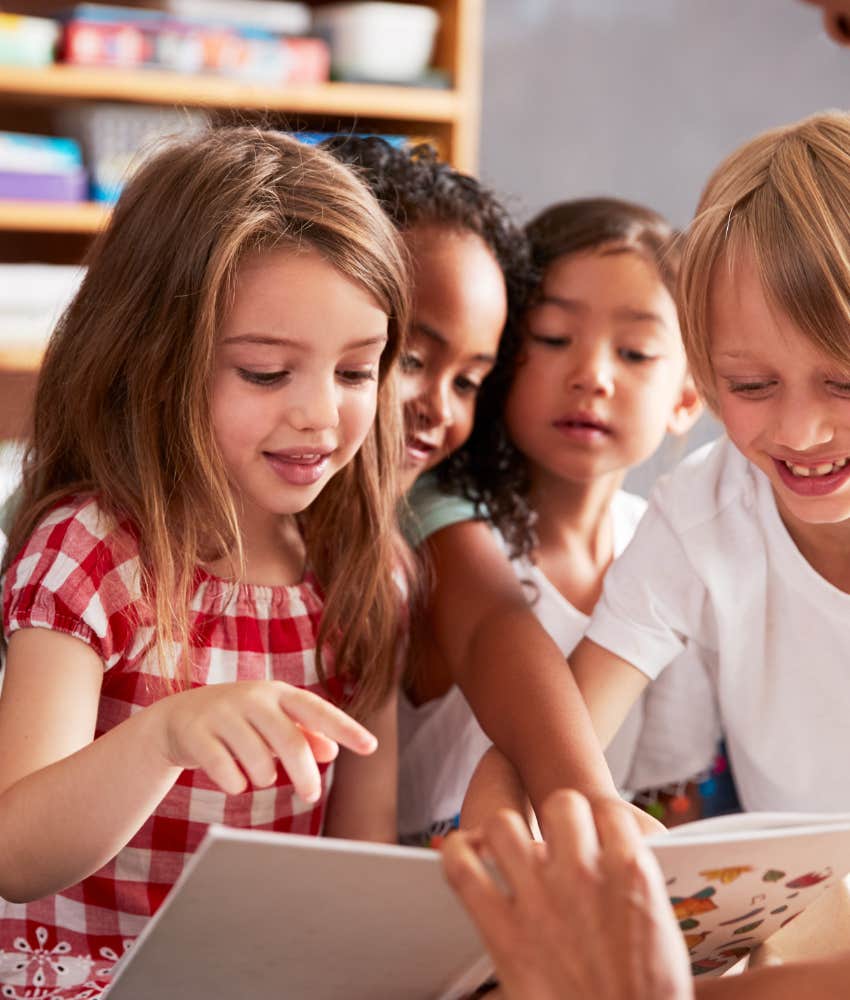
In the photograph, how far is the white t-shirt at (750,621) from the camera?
3.79 feet

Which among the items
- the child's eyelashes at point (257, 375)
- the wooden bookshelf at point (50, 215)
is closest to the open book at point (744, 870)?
the child's eyelashes at point (257, 375)

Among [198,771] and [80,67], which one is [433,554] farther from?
[80,67]

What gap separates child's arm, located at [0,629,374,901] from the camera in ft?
2.27

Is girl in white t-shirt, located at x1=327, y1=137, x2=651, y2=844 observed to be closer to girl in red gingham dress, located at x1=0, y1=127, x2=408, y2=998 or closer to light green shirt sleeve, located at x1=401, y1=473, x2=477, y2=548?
light green shirt sleeve, located at x1=401, y1=473, x2=477, y2=548

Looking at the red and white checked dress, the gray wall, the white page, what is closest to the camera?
the white page

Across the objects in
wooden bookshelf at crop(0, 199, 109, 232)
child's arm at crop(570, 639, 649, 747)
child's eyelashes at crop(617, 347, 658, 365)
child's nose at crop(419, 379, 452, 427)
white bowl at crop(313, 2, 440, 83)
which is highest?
white bowl at crop(313, 2, 440, 83)

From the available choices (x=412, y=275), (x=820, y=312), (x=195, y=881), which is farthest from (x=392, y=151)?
(x=195, y=881)

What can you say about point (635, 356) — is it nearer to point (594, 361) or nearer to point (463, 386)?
point (594, 361)

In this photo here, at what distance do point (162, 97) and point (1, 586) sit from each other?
1654mm

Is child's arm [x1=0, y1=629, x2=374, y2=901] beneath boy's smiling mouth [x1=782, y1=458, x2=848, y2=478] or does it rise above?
beneath

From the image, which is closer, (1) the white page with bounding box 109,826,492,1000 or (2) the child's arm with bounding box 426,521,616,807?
(1) the white page with bounding box 109,826,492,1000

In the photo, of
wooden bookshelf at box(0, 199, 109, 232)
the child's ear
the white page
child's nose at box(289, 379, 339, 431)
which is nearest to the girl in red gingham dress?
child's nose at box(289, 379, 339, 431)

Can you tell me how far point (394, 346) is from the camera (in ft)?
3.61

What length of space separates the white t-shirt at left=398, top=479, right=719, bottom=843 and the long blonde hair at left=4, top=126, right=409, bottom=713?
0.20m
